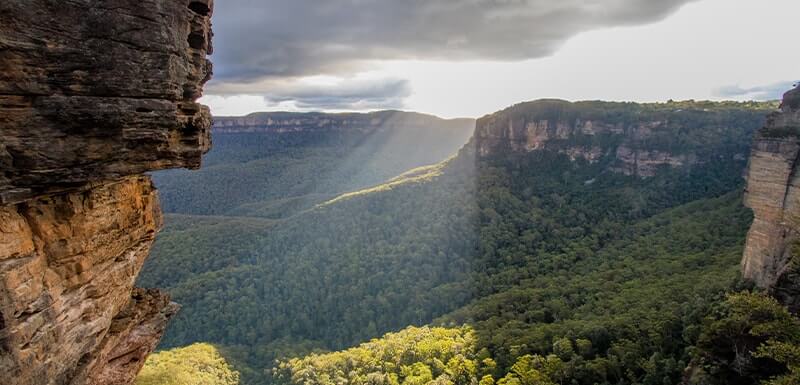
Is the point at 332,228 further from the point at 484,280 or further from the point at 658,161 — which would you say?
the point at 658,161

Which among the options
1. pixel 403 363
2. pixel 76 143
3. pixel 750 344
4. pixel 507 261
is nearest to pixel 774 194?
pixel 750 344

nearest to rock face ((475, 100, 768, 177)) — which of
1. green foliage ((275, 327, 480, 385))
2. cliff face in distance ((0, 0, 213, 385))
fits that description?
green foliage ((275, 327, 480, 385))

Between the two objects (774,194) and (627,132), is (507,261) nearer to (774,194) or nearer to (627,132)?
(627,132)

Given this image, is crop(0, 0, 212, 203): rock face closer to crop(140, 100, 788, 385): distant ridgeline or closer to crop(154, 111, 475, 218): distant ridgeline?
crop(140, 100, 788, 385): distant ridgeline

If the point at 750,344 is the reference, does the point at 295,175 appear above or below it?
below

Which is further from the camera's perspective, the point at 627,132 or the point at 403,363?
the point at 627,132

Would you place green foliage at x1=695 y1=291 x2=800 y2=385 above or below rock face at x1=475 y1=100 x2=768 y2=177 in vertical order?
below

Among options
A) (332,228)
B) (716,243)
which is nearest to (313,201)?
(332,228)
